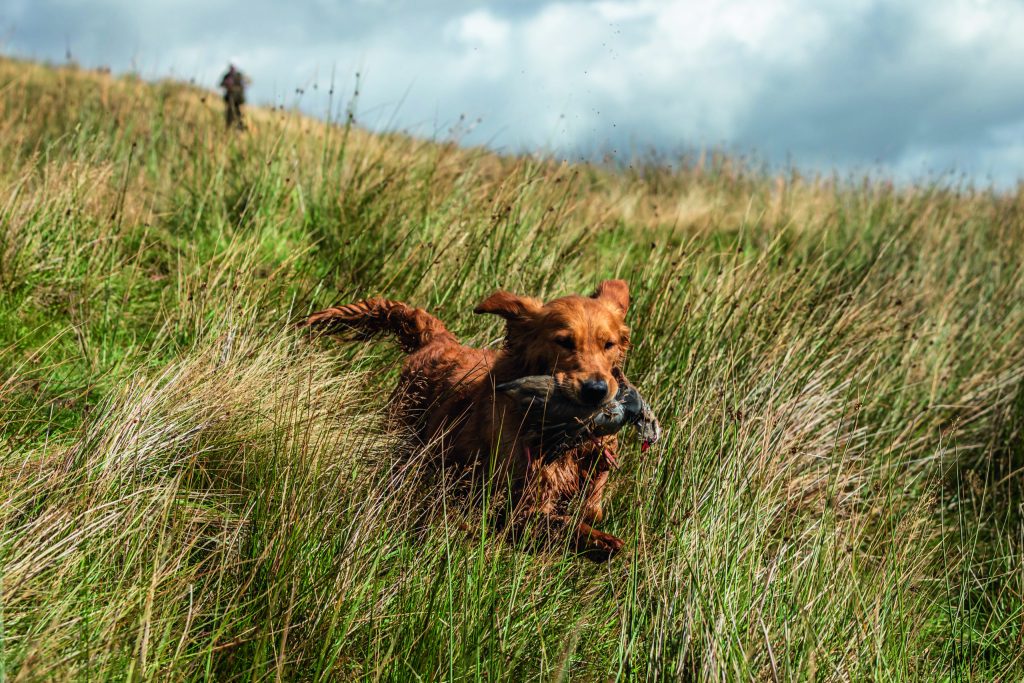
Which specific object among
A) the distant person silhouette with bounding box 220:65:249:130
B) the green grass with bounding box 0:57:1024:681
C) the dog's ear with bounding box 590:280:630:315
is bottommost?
the green grass with bounding box 0:57:1024:681

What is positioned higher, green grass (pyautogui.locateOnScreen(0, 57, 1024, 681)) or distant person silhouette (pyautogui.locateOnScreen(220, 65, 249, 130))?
distant person silhouette (pyautogui.locateOnScreen(220, 65, 249, 130))

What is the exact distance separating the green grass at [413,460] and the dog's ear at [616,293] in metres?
0.53

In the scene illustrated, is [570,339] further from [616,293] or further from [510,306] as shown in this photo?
[616,293]

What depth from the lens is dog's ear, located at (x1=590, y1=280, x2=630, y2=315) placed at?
3.59 metres

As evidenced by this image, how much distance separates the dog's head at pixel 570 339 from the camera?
3004 millimetres

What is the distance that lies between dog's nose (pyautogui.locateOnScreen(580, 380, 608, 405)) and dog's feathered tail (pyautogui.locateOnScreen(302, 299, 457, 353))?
1.37 metres

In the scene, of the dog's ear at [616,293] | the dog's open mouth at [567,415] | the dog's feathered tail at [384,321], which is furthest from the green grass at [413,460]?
the dog's ear at [616,293]

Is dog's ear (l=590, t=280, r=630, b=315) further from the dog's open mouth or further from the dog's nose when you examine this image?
the dog's nose

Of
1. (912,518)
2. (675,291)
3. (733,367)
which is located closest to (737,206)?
(675,291)

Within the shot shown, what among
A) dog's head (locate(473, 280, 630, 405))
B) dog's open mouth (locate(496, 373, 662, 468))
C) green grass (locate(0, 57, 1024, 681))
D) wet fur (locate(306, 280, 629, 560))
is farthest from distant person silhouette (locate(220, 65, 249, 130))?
dog's open mouth (locate(496, 373, 662, 468))

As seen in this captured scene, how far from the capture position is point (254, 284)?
15.3ft

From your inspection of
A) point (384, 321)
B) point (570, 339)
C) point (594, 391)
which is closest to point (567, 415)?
point (594, 391)

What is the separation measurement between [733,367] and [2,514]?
2.96 metres

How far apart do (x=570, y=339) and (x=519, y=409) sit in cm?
31
